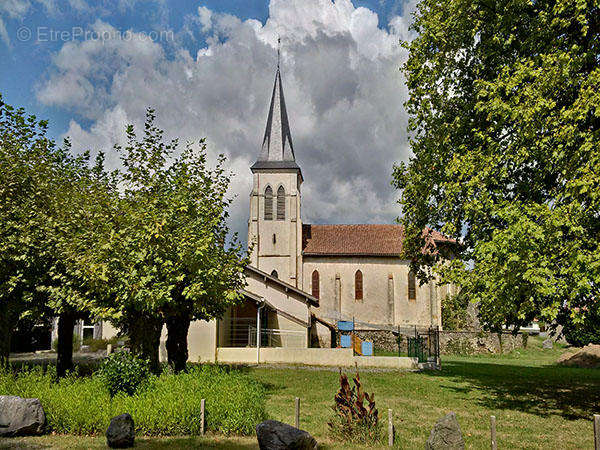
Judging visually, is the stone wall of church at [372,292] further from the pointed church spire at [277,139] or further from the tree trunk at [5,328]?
the tree trunk at [5,328]

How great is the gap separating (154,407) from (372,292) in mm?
34072

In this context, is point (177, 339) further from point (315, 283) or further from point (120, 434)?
point (315, 283)

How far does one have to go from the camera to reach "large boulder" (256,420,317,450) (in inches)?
319

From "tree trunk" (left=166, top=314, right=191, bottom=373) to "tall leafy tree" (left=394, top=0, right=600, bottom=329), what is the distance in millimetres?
8374

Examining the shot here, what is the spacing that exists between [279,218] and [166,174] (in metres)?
29.2

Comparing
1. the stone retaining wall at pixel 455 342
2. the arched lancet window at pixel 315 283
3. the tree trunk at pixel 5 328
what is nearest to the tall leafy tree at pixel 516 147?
the tree trunk at pixel 5 328

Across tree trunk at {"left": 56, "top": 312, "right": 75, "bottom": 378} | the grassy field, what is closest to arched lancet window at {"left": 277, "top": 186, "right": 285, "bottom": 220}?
the grassy field

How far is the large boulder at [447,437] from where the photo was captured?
26.8 feet

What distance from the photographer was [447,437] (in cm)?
820

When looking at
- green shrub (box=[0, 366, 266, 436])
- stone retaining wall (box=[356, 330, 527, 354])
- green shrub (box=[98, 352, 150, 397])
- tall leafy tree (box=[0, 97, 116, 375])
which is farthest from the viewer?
stone retaining wall (box=[356, 330, 527, 354])

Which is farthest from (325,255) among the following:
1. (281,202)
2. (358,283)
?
(281,202)

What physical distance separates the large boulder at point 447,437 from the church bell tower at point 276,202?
34.1 metres

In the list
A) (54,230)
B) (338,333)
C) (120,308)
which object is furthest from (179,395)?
(338,333)

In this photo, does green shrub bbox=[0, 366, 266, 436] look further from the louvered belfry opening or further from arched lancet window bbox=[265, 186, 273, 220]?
arched lancet window bbox=[265, 186, 273, 220]
